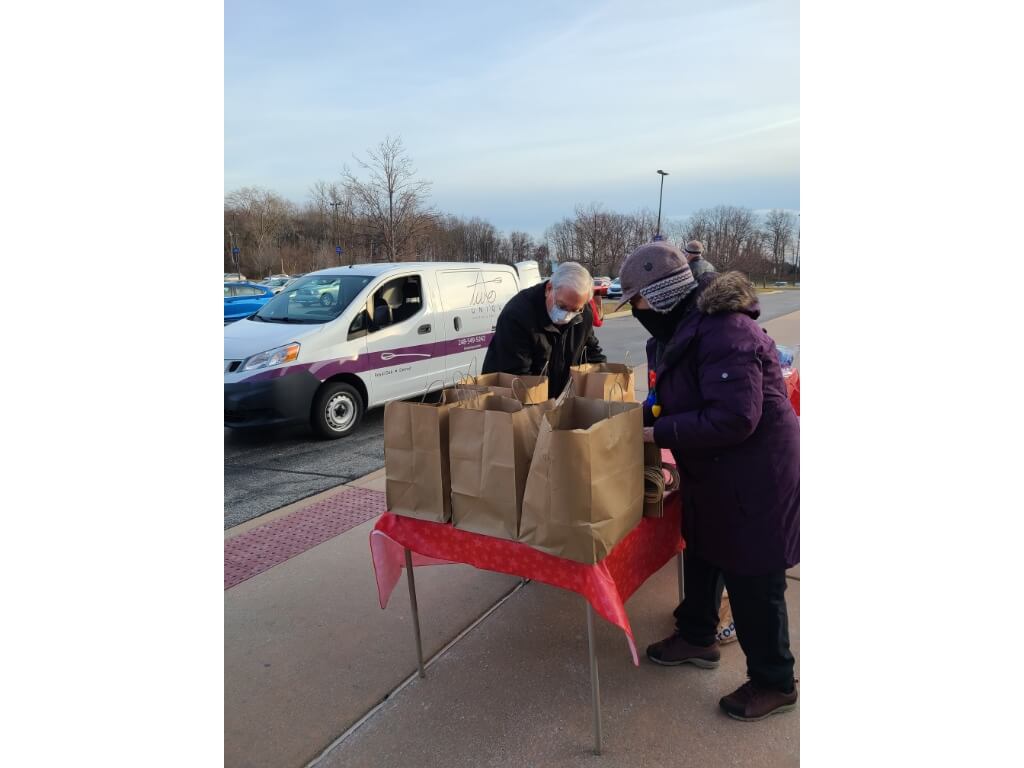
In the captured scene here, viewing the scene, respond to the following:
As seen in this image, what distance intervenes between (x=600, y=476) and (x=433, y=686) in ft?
4.25

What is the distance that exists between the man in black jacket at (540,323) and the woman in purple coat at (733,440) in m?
1.17

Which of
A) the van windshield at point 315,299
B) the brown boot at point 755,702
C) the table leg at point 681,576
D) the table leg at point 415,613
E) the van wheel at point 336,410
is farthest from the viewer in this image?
the van windshield at point 315,299

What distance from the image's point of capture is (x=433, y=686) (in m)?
2.74

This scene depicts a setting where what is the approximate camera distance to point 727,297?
228cm

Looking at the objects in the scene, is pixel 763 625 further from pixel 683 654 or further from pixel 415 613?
pixel 415 613

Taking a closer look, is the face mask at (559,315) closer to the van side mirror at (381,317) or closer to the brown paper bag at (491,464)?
the brown paper bag at (491,464)

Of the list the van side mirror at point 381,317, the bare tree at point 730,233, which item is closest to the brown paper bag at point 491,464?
the van side mirror at point 381,317

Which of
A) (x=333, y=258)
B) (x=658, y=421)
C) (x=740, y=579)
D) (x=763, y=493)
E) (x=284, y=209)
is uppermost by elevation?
(x=284, y=209)

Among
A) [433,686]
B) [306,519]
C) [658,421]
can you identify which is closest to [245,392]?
[306,519]

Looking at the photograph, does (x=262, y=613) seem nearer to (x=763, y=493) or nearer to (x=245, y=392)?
(x=763, y=493)

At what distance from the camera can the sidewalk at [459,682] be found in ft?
7.79

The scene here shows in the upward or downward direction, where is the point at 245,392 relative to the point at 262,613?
upward

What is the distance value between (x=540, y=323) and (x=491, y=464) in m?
1.70

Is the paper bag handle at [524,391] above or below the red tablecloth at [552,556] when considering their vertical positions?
above
